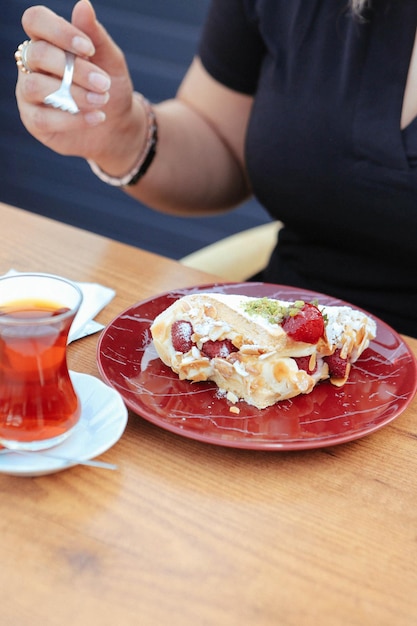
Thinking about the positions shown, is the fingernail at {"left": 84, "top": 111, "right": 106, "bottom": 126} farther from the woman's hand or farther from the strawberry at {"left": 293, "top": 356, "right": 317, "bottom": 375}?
the strawberry at {"left": 293, "top": 356, "right": 317, "bottom": 375}

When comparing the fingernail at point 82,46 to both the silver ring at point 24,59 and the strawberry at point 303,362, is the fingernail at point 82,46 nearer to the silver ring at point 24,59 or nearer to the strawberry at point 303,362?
the silver ring at point 24,59

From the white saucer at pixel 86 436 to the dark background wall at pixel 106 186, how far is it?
2.08 metres

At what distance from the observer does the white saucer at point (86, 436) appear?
61 centimetres

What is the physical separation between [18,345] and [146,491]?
0.17 meters

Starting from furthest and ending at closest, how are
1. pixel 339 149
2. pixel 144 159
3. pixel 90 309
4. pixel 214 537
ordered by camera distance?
pixel 144 159 < pixel 339 149 < pixel 90 309 < pixel 214 537

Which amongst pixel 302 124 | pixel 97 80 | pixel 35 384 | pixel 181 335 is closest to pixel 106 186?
pixel 302 124

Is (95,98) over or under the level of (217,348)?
over

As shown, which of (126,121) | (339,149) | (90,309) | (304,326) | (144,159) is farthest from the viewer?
(144,159)

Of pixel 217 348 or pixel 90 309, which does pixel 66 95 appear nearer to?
pixel 90 309

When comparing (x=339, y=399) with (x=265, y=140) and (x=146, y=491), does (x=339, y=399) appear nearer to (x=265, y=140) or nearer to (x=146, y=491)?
(x=146, y=491)

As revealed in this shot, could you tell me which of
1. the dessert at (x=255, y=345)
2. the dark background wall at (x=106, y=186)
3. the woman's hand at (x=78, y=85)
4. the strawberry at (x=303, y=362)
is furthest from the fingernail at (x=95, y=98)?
the dark background wall at (x=106, y=186)

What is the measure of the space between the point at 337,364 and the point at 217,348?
0.44 ft

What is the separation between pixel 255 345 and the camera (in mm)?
748

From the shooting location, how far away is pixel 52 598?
520mm
